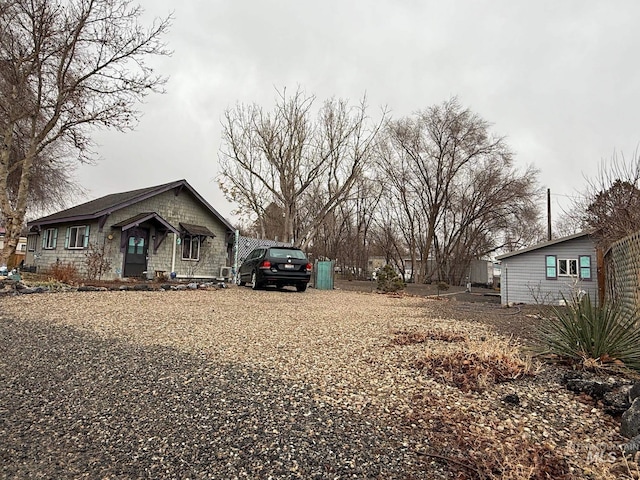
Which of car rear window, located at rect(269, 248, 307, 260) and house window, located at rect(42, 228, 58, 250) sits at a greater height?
house window, located at rect(42, 228, 58, 250)

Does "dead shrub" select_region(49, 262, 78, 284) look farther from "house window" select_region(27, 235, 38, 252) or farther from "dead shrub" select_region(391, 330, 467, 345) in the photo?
"dead shrub" select_region(391, 330, 467, 345)

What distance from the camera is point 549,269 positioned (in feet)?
62.0

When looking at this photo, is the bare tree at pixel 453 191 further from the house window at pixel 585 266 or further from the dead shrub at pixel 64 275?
the dead shrub at pixel 64 275

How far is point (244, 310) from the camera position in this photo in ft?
28.9

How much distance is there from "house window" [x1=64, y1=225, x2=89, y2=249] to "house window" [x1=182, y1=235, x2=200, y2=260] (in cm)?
410

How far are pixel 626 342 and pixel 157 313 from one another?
7.50 metres

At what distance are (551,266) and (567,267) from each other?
2.13ft

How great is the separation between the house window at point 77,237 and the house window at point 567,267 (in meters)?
21.2

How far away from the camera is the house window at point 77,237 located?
16.9m

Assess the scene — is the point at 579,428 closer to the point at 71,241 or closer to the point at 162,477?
the point at 162,477

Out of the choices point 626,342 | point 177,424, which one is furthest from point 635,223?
point 177,424

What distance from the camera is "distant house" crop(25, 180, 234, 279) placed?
1647 cm

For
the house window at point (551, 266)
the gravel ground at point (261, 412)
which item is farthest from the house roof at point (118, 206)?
the house window at point (551, 266)

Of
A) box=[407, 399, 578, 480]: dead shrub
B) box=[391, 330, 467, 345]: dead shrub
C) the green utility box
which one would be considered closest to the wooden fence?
box=[391, 330, 467, 345]: dead shrub
